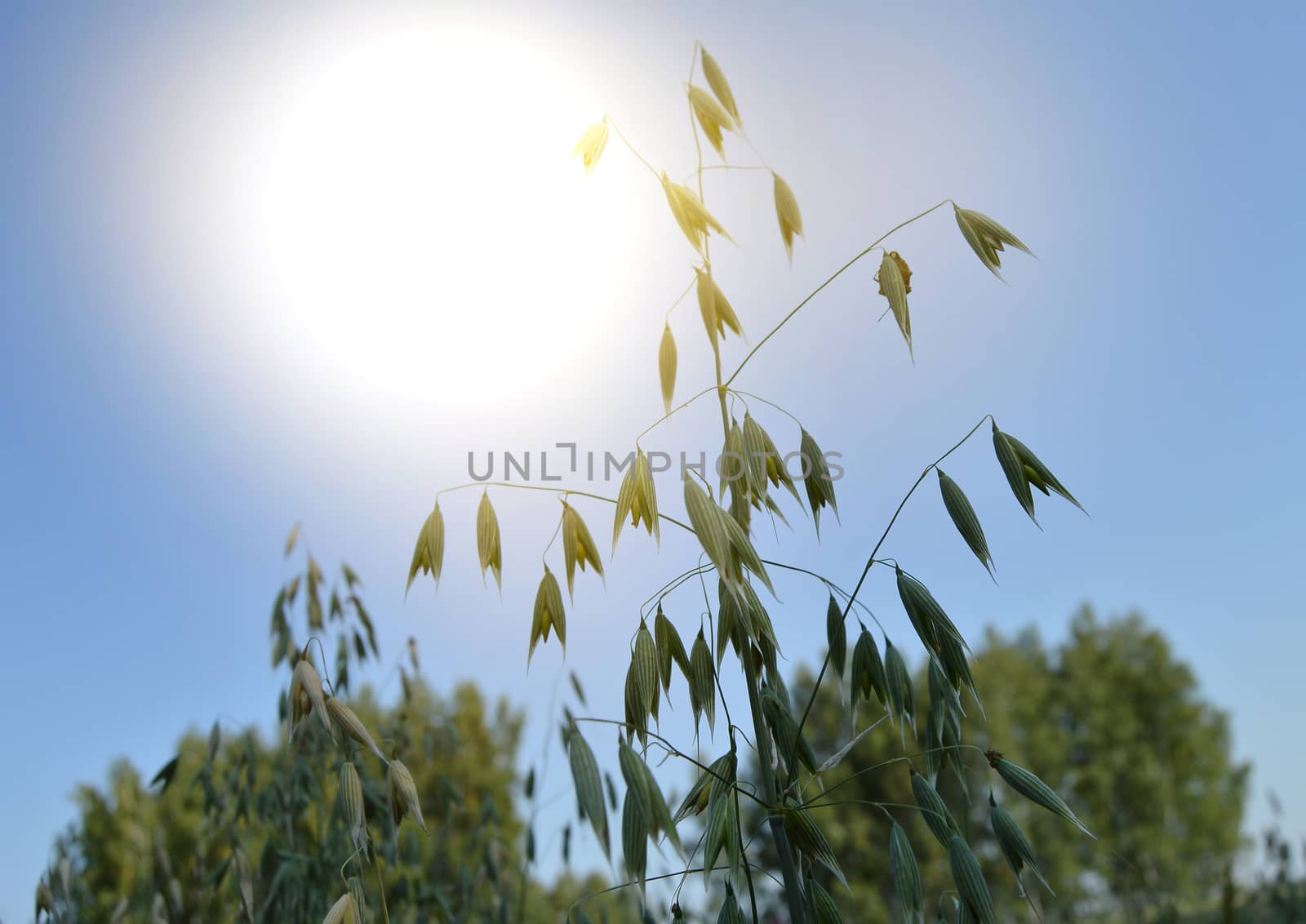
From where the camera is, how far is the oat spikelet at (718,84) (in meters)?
1.44

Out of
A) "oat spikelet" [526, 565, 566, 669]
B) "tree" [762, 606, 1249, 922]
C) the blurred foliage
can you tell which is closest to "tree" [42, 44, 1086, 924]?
"oat spikelet" [526, 565, 566, 669]

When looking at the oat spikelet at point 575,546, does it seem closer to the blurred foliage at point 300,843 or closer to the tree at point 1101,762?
the blurred foliage at point 300,843

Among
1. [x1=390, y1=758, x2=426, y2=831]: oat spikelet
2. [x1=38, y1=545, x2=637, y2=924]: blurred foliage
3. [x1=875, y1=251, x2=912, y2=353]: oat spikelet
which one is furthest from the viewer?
[x1=38, y1=545, x2=637, y2=924]: blurred foliage

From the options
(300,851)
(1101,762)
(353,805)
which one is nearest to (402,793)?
(353,805)

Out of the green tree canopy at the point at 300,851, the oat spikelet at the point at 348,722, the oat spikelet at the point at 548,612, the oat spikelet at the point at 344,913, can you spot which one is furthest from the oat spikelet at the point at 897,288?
the green tree canopy at the point at 300,851

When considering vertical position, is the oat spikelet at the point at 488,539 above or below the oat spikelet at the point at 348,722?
above

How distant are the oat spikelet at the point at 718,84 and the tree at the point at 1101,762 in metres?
15.8

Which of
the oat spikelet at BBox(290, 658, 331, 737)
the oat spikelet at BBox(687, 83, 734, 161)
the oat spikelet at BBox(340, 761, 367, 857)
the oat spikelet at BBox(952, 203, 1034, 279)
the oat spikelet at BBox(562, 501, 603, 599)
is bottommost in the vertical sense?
the oat spikelet at BBox(340, 761, 367, 857)

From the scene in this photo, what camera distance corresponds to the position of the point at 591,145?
1.46 meters

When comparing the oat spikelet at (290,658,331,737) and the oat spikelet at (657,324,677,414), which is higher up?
the oat spikelet at (657,324,677,414)

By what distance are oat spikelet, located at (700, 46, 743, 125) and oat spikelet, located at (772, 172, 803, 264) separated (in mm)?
135

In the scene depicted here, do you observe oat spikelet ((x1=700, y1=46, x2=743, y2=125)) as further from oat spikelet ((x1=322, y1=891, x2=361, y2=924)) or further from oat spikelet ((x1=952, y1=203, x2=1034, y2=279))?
oat spikelet ((x1=322, y1=891, x2=361, y2=924))

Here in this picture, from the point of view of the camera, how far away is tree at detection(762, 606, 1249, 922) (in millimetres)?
16625

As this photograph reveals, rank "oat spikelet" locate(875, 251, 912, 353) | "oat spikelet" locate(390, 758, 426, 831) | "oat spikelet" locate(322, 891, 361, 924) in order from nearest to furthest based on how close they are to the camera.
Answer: "oat spikelet" locate(322, 891, 361, 924) < "oat spikelet" locate(390, 758, 426, 831) < "oat spikelet" locate(875, 251, 912, 353)
